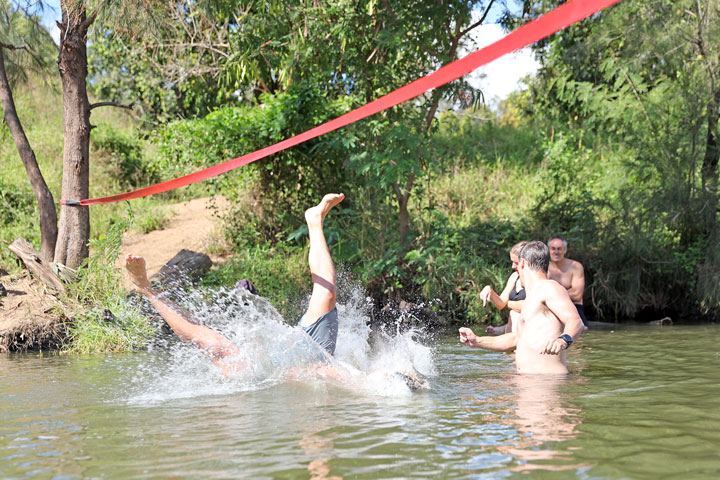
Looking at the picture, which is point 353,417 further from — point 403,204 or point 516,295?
point 403,204

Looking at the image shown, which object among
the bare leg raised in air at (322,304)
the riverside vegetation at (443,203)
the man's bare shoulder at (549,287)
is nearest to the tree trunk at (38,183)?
the riverside vegetation at (443,203)

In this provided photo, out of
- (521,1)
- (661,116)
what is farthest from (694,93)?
(521,1)

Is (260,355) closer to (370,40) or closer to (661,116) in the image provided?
(370,40)

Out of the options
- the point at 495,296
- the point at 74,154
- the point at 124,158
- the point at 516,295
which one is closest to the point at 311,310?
the point at 495,296

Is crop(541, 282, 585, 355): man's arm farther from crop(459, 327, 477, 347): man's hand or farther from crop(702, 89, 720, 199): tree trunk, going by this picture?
crop(702, 89, 720, 199): tree trunk

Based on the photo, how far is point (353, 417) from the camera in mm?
5176

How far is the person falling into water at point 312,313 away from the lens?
20.3 feet

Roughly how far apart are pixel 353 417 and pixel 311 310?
129 centimetres

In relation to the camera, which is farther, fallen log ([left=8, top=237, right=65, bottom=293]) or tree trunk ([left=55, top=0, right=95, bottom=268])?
tree trunk ([left=55, top=0, right=95, bottom=268])

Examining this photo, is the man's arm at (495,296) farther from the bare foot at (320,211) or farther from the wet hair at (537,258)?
the bare foot at (320,211)

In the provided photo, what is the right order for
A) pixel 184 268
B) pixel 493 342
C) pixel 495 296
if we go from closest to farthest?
1. pixel 493 342
2. pixel 495 296
3. pixel 184 268

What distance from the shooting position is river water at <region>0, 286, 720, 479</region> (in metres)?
4.03

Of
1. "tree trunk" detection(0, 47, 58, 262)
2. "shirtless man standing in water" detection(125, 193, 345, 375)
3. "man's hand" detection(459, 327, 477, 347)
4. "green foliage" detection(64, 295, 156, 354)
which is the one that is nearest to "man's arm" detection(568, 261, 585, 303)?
"man's hand" detection(459, 327, 477, 347)

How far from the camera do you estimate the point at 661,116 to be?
13.2m
